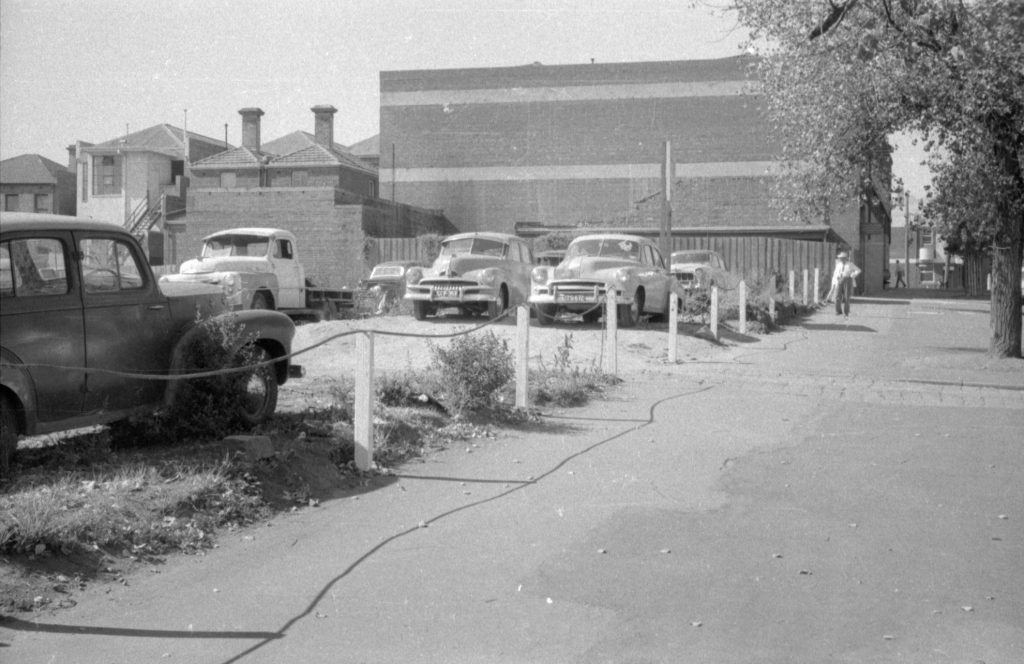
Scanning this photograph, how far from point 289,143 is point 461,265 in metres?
51.7

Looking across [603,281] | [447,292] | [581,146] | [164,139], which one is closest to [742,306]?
[603,281]

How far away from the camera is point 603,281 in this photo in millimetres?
20344

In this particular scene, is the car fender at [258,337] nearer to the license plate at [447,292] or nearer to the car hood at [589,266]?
the license plate at [447,292]

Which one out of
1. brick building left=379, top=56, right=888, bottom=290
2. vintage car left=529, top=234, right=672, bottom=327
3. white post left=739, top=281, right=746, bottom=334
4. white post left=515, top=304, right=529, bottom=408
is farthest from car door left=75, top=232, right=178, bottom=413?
brick building left=379, top=56, right=888, bottom=290

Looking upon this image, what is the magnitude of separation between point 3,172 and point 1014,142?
51.7 metres

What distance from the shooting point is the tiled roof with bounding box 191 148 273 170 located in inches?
2157

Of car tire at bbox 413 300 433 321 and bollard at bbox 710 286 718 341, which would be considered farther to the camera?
car tire at bbox 413 300 433 321

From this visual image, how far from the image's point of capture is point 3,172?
55781 mm

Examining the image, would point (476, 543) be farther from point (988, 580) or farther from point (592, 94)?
point (592, 94)

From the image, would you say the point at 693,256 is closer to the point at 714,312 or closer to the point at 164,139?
the point at 714,312

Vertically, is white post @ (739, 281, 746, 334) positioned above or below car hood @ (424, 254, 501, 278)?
below

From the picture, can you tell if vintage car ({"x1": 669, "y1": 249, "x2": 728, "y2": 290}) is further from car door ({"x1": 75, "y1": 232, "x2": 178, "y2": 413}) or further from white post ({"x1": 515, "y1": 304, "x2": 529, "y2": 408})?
car door ({"x1": 75, "y1": 232, "x2": 178, "y2": 413})

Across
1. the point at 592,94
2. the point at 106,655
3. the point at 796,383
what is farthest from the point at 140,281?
the point at 592,94

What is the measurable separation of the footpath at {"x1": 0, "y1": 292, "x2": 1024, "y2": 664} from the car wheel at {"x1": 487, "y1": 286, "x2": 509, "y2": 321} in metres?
10.3
